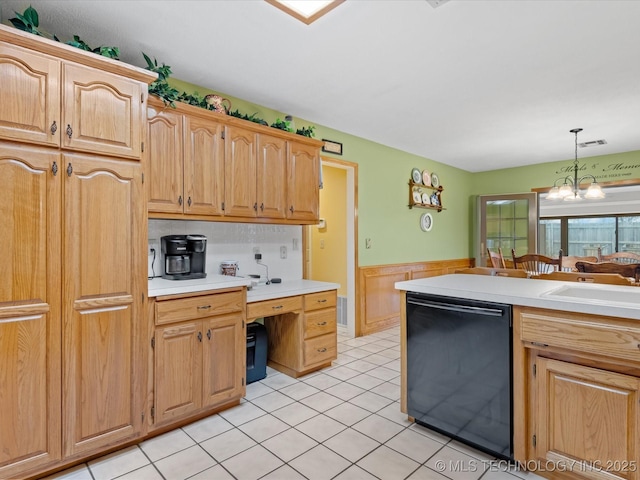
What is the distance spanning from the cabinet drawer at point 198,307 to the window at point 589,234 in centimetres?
604

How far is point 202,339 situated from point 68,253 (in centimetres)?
95

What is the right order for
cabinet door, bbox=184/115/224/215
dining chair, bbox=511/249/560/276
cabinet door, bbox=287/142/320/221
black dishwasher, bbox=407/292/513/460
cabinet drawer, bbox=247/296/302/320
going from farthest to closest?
dining chair, bbox=511/249/560/276 < cabinet door, bbox=287/142/320/221 < cabinet drawer, bbox=247/296/302/320 < cabinet door, bbox=184/115/224/215 < black dishwasher, bbox=407/292/513/460

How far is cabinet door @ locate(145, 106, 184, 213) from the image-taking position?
2412 mm

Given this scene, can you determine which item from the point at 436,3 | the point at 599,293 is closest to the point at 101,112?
the point at 436,3

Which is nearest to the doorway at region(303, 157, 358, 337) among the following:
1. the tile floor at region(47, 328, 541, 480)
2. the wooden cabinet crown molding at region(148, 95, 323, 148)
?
the wooden cabinet crown molding at region(148, 95, 323, 148)

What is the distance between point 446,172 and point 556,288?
436 cm

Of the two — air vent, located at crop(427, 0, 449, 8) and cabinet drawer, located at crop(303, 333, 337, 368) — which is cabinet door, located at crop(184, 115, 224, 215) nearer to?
cabinet drawer, located at crop(303, 333, 337, 368)

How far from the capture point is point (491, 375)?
74.9 inches

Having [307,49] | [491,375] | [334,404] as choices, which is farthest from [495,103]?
[334,404]

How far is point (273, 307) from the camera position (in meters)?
2.86

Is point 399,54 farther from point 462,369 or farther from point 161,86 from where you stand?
point 462,369

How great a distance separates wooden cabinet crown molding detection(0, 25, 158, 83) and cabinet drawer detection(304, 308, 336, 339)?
7.14 feet

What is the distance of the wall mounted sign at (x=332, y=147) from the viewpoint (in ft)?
13.1

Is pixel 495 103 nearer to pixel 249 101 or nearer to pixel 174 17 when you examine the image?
pixel 249 101
